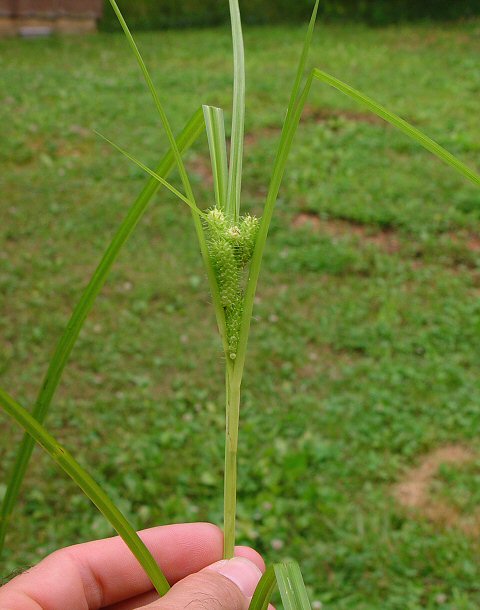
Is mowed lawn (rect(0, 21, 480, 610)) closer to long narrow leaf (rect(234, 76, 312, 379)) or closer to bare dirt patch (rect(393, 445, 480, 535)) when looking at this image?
bare dirt patch (rect(393, 445, 480, 535))

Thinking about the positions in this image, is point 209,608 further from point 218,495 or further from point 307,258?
point 307,258

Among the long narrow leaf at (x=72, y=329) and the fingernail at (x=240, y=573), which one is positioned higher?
the long narrow leaf at (x=72, y=329)

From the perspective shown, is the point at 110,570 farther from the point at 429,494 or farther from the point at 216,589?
the point at 429,494

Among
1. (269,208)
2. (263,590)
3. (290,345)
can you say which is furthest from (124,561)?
(290,345)

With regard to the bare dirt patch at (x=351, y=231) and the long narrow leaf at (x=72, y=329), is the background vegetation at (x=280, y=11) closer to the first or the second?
the bare dirt patch at (x=351, y=231)

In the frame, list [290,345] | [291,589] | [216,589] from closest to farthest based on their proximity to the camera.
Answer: [291,589], [216,589], [290,345]

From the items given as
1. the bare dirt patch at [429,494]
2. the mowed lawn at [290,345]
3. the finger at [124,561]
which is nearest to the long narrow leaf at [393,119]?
the finger at [124,561]
